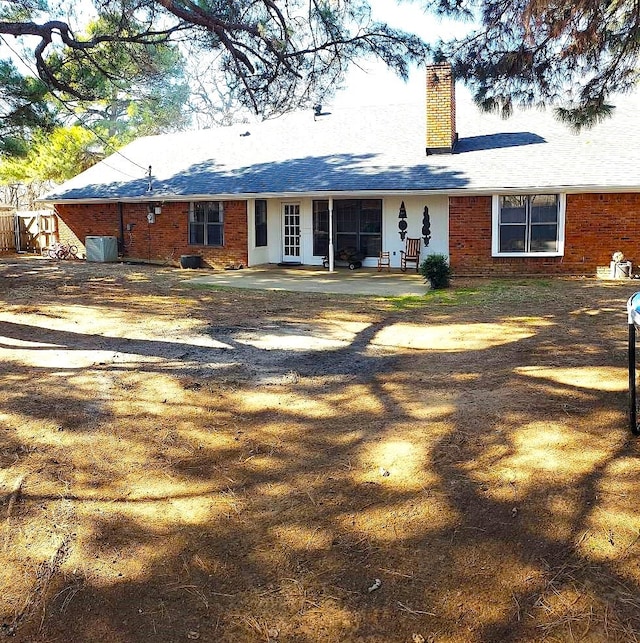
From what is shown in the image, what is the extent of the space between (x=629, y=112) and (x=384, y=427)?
663 inches

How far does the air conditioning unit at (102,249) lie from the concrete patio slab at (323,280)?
473 cm

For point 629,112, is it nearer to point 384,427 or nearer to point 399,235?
point 399,235

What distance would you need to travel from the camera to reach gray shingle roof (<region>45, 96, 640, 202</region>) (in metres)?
15.8

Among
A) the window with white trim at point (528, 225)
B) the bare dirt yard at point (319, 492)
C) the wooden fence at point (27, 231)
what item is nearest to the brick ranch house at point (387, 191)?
the window with white trim at point (528, 225)

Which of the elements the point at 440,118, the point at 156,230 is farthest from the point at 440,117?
the point at 156,230

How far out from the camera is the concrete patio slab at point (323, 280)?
1366cm

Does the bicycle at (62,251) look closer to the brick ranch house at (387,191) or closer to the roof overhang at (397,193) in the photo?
the brick ranch house at (387,191)

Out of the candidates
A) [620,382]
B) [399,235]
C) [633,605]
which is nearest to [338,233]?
[399,235]

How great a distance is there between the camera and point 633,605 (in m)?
2.79

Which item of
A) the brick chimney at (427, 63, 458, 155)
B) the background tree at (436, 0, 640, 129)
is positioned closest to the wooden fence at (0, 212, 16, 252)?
the brick chimney at (427, 63, 458, 155)

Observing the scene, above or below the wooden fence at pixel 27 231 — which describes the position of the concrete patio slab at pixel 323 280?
below

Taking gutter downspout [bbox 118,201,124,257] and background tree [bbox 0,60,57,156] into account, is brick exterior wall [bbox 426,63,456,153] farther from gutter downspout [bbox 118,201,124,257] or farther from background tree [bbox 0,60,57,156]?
gutter downspout [bbox 118,201,124,257]

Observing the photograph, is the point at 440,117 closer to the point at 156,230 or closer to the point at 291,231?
the point at 291,231

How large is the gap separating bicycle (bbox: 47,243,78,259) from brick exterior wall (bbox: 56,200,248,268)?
0.29 metres
